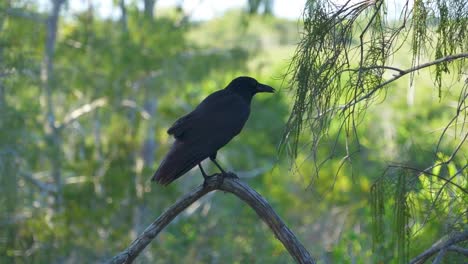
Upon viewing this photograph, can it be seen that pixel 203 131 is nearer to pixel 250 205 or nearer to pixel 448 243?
pixel 250 205

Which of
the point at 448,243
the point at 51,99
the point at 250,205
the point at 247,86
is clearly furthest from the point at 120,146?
the point at 448,243

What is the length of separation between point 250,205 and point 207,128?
1003 mm

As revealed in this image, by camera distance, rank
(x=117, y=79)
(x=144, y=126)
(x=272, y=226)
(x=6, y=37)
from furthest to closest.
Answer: (x=144, y=126) → (x=117, y=79) → (x=6, y=37) → (x=272, y=226)

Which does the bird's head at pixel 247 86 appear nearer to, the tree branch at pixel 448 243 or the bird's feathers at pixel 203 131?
the bird's feathers at pixel 203 131

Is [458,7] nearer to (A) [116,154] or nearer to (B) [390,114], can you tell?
(A) [116,154]

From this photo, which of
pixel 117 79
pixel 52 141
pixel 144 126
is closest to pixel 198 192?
pixel 52 141

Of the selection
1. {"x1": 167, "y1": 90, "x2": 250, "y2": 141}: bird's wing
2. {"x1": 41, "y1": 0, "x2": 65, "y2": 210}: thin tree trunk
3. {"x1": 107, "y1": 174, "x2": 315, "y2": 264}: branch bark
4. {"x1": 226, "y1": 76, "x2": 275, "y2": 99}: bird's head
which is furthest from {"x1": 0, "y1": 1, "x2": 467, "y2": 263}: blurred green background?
{"x1": 107, "y1": 174, "x2": 315, "y2": 264}: branch bark

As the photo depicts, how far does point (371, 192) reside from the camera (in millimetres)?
4430

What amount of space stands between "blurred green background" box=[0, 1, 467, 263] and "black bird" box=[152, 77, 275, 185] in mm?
4221

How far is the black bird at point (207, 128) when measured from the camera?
4.95 meters

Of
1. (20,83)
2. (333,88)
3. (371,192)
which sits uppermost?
(20,83)

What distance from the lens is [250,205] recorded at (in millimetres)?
4586

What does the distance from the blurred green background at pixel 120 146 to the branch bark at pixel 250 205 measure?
5.44m

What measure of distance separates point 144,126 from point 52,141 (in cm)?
479
